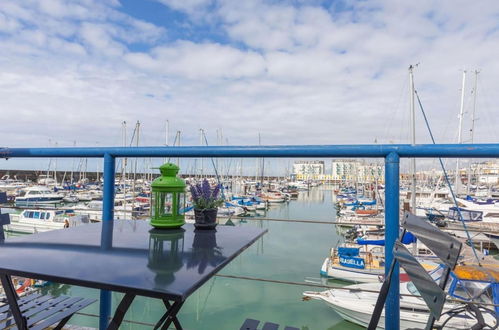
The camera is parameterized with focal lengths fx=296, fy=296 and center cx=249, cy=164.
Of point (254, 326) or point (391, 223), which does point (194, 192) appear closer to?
point (254, 326)

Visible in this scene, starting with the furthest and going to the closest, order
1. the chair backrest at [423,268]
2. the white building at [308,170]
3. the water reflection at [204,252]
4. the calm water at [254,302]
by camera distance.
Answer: the white building at [308,170]
the calm water at [254,302]
the water reflection at [204,252]
the chair backrest at [423,268]

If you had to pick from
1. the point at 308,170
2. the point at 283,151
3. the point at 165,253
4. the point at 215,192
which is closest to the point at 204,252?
the point at 165,253

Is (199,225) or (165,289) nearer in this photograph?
(165,289)

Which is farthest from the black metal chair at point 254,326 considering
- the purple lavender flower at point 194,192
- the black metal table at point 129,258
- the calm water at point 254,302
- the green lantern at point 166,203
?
the calm water at point 254,302

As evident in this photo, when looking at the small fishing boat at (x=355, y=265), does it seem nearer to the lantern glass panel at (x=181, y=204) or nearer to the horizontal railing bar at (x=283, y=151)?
the horizontal railing bar at (x=283, y=151)

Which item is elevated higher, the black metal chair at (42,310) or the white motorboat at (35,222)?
the black metal chair at (42,310)

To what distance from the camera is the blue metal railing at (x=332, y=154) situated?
1.37 m

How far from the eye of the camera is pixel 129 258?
3.23ft

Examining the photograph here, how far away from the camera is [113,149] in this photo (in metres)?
1.92

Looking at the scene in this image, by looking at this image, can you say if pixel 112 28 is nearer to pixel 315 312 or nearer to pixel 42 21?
pixel 42 21

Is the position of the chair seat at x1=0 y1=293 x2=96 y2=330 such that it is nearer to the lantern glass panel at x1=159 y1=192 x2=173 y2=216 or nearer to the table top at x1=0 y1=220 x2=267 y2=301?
the table top at x1=0 y1=220 x2=267 y2=301

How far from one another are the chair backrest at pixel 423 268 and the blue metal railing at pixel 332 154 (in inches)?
12.6

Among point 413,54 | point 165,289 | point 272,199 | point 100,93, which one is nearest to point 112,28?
point 165,289

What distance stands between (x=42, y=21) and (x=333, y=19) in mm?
7036
